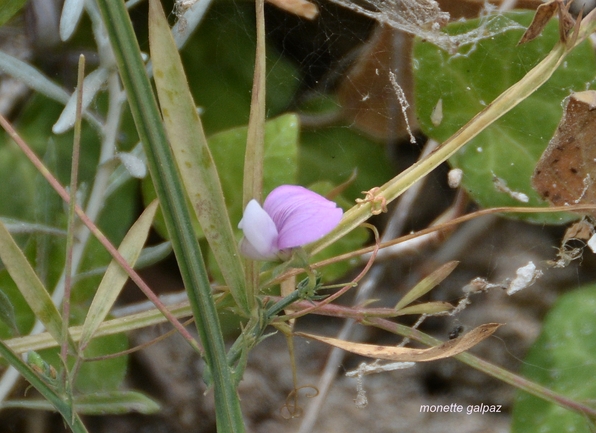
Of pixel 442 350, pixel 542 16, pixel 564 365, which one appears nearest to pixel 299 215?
pixel 442 350

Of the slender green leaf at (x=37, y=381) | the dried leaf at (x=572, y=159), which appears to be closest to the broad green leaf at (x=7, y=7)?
the slender green leaf at (x=37, y=381)

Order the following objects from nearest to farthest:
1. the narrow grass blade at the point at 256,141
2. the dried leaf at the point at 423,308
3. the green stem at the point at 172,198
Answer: the green stem at the point at 172,198, the narrow grass blade at the point at 256,141, the dried leaf at the point at 423,308

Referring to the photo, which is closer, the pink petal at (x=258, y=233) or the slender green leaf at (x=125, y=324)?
the pink petal at (x=258, y=233)

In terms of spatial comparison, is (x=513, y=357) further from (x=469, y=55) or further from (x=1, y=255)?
(x=1, y=255)

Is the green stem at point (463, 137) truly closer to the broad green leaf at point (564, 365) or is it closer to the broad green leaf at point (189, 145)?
the broad green leaf at point (189, 145)

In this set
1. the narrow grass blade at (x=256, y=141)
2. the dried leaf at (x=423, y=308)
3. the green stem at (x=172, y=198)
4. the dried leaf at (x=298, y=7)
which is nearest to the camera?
the green stem at (x=172, y=198)

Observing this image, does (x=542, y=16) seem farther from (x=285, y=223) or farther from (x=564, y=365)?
(x=564, y=365)
